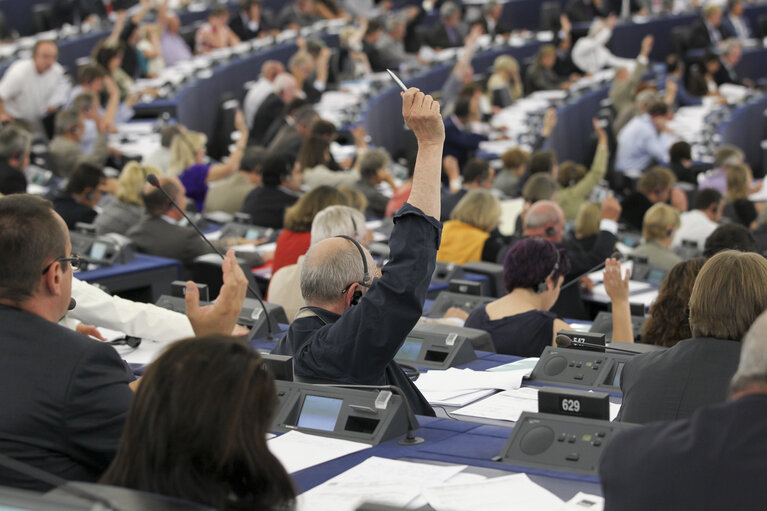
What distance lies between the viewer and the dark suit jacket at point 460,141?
9367 mm

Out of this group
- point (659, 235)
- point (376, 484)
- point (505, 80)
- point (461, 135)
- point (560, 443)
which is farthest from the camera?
point (505, 80)

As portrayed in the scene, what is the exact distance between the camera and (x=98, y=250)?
5.46 m

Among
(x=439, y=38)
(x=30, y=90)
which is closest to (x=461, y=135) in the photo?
(x=30, y=90)

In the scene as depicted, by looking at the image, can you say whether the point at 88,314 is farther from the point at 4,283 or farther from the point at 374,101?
the point at 374,101

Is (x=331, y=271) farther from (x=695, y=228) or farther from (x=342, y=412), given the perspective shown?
(x=695, y=228)

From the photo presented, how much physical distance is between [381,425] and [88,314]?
143 centimetres

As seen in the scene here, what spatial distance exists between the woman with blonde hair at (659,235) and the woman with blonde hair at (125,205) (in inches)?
105

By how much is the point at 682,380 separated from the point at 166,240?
12.7ft

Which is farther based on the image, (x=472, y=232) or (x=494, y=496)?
(x=472, y=232)

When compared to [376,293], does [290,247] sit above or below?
below

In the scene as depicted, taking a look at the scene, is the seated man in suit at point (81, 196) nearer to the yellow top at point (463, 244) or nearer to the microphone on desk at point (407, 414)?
the yellow top at point (463, 244)

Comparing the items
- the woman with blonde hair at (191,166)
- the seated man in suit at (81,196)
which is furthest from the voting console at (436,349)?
the woman with blonde hair at (191,166)

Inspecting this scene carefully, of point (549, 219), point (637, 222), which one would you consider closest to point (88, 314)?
point (549, 219)

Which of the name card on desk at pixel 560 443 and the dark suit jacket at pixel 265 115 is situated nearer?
the name card on desk at pixel 560 443
